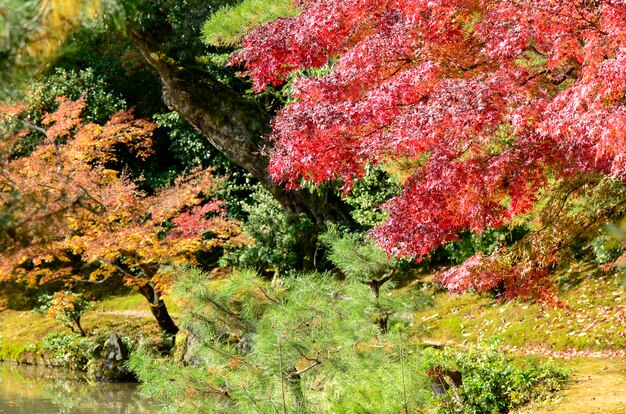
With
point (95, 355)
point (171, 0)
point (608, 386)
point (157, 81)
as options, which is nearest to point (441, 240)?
point (608, 386)

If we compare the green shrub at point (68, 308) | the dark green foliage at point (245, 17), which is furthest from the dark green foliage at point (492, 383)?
the green shrub at point (68, 308)

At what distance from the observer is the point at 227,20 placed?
8.70 meters

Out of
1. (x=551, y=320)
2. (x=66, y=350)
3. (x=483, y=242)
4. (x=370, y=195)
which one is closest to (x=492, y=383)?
(x=551, y=320)

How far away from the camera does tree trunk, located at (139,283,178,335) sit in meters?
11.2

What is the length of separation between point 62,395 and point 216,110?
14.7 feet

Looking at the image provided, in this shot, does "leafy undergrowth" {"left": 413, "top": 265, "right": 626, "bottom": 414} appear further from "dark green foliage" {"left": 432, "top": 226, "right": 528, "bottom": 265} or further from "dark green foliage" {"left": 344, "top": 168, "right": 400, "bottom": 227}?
"dark green foliage" {"left": 344, "top": 168, "right": 400, "bottom": 227}

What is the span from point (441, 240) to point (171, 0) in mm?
8511

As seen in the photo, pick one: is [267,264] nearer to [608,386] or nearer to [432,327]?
[432,327]

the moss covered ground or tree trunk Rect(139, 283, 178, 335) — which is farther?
tree trunk Rect(139, 283, 178, 335)

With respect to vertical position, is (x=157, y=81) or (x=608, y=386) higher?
(x=157, y=81)

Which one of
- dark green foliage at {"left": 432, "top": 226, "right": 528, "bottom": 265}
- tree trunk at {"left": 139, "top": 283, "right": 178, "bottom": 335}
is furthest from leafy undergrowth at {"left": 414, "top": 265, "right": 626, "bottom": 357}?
tree trunk at {"left": 139, "top": 283, "right": 178, "bottom": 335}

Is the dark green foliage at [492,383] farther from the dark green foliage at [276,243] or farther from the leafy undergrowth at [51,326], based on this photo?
the leafy undergrowth at [51,326]

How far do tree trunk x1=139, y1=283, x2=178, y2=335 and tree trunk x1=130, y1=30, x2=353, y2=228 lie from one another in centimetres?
232

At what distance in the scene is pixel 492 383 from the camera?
20.9 ft
